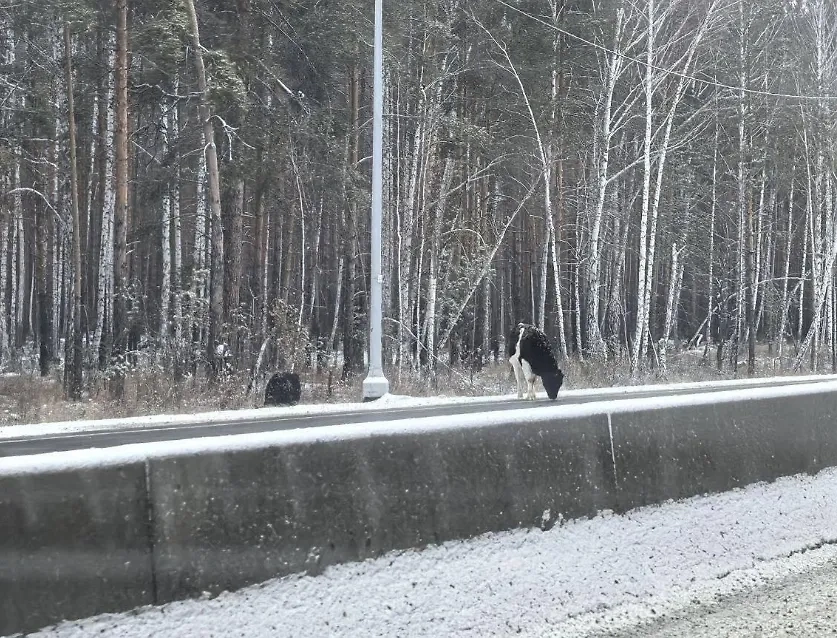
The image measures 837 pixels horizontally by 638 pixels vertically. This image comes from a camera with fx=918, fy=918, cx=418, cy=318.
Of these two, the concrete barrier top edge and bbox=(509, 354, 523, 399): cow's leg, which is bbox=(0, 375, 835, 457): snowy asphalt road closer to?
bbox=(509, 354, 523, 399): cow's leg

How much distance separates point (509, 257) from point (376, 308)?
85.4 feet

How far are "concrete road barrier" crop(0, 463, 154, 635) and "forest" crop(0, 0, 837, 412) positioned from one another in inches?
548

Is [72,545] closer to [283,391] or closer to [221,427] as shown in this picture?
[221,427]

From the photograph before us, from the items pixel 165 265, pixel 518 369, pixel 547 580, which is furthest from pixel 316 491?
pixel 165 265

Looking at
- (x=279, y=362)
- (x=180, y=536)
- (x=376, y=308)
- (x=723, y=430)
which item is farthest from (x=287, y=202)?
(x=180, y=536)

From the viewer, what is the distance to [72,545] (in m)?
2.88

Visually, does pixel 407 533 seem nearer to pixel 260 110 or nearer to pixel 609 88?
pixel 260 110

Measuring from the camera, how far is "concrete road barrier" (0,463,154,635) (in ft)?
9.05

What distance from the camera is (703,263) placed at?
1857 inches

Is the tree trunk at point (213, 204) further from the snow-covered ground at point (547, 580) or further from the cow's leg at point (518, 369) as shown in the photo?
the snow-covered ground at point (547, 580)

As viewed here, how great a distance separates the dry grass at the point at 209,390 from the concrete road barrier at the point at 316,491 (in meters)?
10.9

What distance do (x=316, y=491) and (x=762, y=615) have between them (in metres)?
2.49

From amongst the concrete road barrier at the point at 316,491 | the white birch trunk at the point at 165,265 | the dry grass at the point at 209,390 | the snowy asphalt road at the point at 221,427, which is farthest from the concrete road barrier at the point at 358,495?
the white birch trunk at the point at 165,265

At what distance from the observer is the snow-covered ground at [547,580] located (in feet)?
10.7
